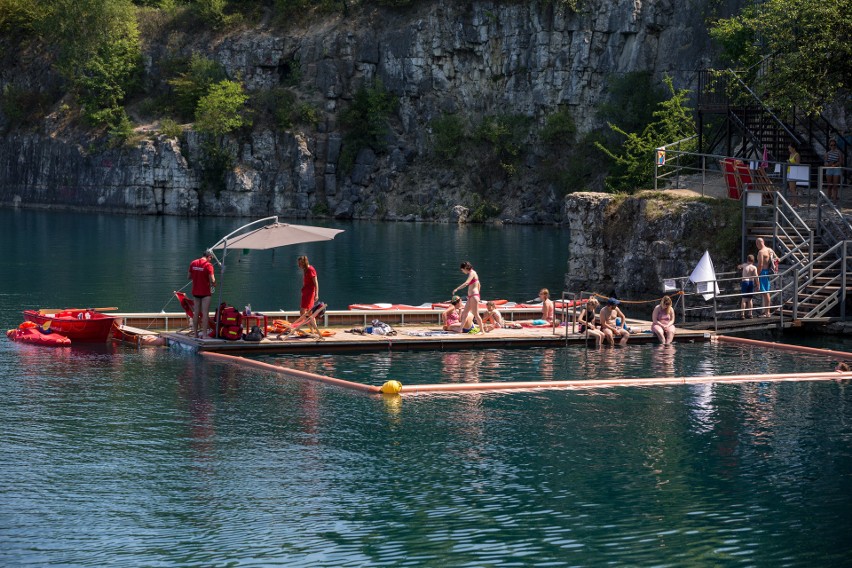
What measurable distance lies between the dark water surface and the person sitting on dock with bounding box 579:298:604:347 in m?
0.80

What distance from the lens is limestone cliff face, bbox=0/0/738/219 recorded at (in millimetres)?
104562

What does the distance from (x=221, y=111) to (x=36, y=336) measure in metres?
80.9

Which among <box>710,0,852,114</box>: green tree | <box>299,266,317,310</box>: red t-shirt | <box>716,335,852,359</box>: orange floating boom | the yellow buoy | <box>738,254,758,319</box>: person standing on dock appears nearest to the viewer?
the yellow buoy

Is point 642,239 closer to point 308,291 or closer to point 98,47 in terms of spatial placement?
point 308,291

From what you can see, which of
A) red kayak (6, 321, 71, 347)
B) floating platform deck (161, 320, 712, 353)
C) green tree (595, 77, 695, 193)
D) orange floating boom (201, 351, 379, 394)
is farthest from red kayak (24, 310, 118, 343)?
green tree (595, 77, 695, 193)

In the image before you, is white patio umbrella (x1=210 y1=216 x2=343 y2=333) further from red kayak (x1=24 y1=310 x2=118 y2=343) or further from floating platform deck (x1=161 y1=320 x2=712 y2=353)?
red kayak (x1=24 y1=310 x2=118 y2=343)

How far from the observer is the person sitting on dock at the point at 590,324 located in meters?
35.6

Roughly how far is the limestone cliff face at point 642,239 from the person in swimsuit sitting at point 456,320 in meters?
11.1

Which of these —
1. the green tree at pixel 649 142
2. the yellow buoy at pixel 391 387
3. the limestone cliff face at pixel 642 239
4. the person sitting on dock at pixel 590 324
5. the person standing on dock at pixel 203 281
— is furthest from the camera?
the green tree at pixel 649 142

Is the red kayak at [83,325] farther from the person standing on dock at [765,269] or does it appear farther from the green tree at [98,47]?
the green tree at [98,47]

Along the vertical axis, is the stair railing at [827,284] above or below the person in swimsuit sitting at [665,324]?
above

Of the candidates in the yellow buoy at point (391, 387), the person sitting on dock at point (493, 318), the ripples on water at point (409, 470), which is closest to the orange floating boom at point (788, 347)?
the ripples on water at point (409, 470)

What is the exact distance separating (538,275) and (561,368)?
26261mm

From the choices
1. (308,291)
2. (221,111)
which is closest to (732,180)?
(308,291)
